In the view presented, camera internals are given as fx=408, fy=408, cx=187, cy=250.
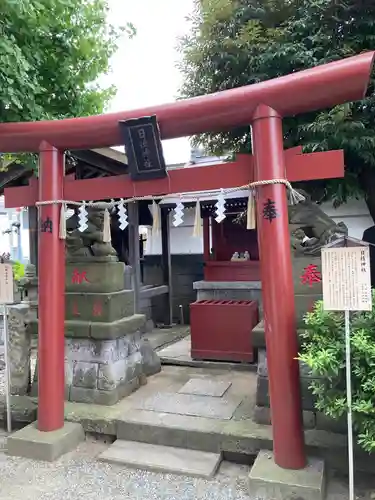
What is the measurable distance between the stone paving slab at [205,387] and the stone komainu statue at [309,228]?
249 centimetres

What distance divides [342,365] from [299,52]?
5107 mm

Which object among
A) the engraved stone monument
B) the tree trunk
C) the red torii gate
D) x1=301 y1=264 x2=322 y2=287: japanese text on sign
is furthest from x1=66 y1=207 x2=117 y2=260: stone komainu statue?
the tree trunk

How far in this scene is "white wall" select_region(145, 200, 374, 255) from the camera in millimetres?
8844

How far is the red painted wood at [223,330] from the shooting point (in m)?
7.39

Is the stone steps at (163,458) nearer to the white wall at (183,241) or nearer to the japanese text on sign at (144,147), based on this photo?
the japanese text on sign at (144,147)

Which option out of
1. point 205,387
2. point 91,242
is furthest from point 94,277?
point 205,387

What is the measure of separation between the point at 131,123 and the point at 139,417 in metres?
3.36

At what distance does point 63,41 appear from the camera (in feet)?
18.0

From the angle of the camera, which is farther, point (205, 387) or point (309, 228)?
point (205, 387)

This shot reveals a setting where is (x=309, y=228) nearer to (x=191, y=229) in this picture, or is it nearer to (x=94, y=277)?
(x=94, y=277)

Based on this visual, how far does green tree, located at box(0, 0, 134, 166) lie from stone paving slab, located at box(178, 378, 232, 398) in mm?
4318

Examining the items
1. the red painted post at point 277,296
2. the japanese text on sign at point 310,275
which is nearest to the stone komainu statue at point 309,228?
the japanese text on sign at point 310,275

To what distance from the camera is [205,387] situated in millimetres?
6051

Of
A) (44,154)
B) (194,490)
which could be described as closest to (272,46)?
(44,154)
